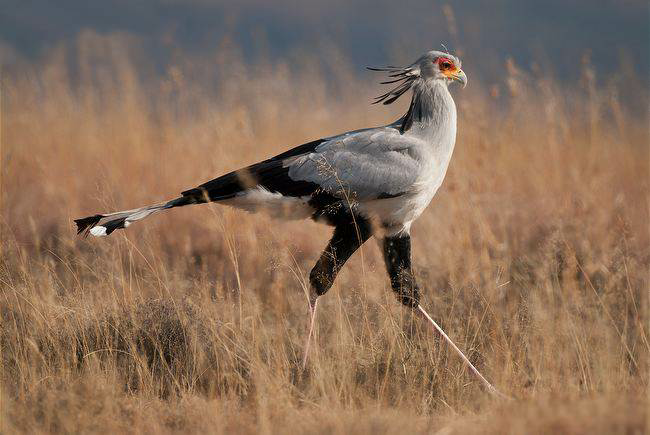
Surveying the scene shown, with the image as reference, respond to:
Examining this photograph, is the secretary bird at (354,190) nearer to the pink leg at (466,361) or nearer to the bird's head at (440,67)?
the pink leg at (466,361)

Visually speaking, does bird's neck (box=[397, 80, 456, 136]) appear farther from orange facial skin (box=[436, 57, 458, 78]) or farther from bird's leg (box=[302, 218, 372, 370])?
bird's leg (box=[302, 218, 372, 370])

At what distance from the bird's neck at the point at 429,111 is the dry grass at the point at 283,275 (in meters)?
0.88

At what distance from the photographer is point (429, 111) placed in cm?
421

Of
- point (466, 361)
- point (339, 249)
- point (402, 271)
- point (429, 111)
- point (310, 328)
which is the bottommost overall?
point (466, 361)

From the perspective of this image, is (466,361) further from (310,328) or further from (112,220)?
(112,220)

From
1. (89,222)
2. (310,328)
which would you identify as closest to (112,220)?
(89,222)

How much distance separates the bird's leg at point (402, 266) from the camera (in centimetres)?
408

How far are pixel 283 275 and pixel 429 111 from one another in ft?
4.71

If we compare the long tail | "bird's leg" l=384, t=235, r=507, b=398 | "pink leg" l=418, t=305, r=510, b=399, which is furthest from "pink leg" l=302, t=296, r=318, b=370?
the long tail

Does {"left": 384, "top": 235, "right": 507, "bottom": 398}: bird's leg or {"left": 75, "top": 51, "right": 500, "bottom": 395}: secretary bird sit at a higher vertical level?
{"left": 75, "top": 51, "right": 500, "bottom": 395}: secretary bird

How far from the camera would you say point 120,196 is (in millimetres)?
6660

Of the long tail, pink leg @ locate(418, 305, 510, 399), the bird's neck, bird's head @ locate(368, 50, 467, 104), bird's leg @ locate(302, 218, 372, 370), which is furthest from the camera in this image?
bird's head @ locate(368, 50, 467, 104)

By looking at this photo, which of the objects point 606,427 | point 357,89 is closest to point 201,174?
point 357,89

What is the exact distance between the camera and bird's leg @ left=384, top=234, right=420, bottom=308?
4082 mm
